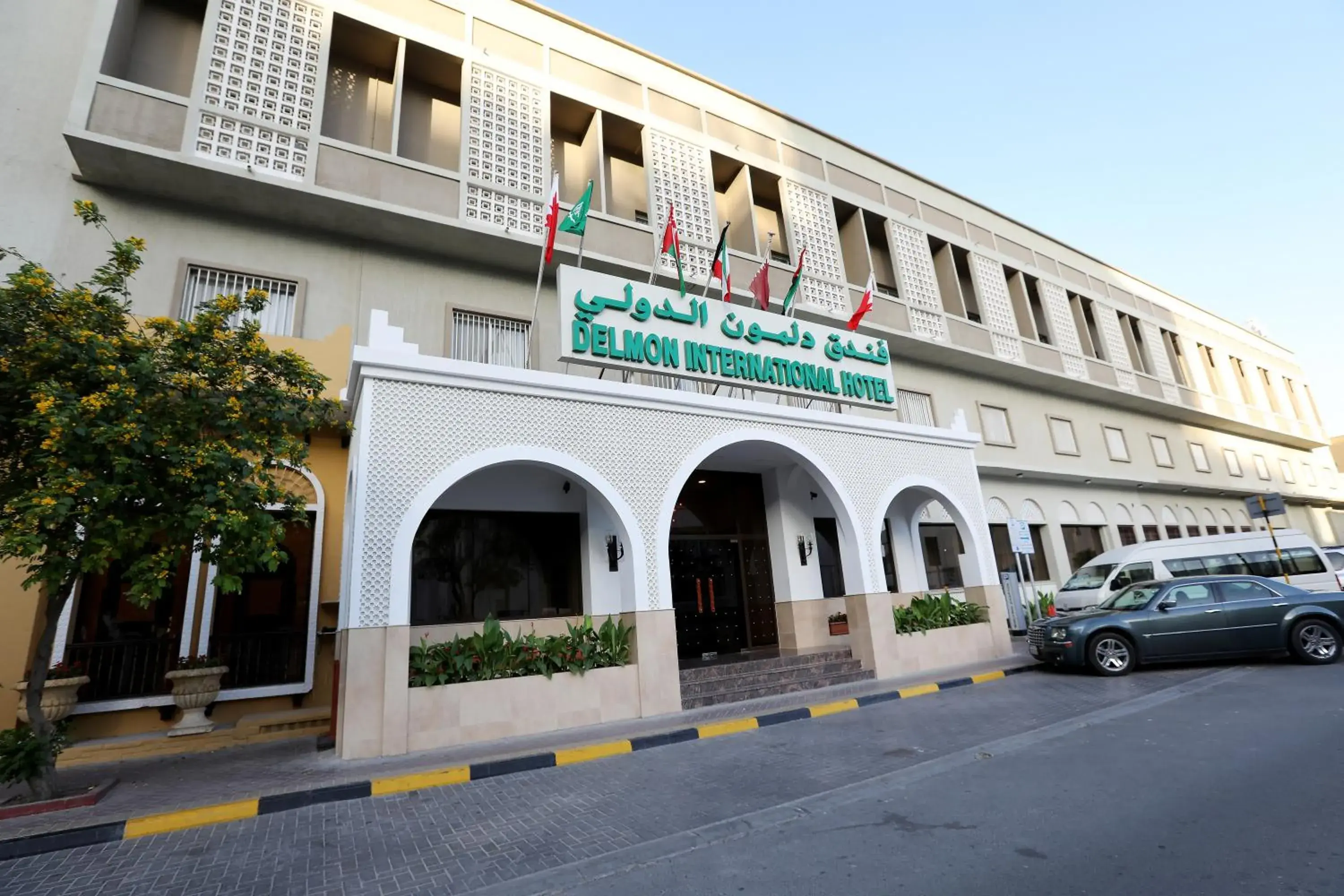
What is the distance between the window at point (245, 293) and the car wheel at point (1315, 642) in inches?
664

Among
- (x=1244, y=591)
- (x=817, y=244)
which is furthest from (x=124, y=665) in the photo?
(x=1244, y=591)

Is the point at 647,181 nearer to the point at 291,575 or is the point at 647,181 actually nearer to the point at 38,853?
the point at 291,575

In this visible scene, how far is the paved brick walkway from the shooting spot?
160 inches

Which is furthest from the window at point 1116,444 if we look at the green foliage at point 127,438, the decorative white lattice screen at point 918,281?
the green foliage at point 127,438

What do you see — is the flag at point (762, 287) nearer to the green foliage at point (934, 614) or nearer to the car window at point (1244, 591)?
the green foliage at point (934, 614)

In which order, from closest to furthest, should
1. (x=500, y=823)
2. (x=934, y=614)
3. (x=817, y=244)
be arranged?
(x=500, y=823), (x=934, y=614), (x=817, y=244)

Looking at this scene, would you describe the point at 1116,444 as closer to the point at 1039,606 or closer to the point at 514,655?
the point at 1039,606

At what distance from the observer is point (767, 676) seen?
33.5ft

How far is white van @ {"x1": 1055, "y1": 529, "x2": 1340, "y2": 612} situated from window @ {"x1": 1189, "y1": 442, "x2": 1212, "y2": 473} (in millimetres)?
12705

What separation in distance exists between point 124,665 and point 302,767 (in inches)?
160

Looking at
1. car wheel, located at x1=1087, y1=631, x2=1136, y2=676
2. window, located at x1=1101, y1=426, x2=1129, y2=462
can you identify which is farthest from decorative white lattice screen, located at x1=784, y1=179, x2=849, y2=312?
window, located at x1=1101, y1=426, x2=1129, y2=462

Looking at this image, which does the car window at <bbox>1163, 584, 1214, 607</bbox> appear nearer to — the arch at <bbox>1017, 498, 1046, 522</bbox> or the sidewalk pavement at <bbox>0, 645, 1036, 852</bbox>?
the sidewalk pavement at <bbox>0, 645, 1036, 852</bbox>

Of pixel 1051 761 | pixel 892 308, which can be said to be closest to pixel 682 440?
pixel 1051 761

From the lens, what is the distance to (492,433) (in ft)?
27.7
